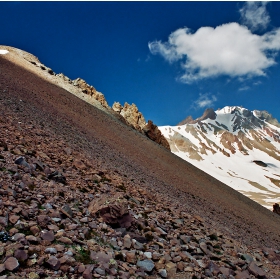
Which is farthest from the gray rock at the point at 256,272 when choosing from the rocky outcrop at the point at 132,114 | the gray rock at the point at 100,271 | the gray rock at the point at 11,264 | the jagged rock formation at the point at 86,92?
the rocky outcrop at the point at 132,114

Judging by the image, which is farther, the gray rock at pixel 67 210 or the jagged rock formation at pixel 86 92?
the jagged rock formation at pixel 86 92

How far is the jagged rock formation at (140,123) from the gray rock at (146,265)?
205 ft

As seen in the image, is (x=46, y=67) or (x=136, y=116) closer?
(x=46, y=67)

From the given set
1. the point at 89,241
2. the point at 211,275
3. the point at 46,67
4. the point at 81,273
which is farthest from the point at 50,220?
the point at 46,67

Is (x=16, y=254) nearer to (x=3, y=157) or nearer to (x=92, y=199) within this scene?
(x=92, y=199)

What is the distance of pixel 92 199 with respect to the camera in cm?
894

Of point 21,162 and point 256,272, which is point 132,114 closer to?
point 21,162

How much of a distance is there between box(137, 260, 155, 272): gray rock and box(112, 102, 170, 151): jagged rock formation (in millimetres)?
62409

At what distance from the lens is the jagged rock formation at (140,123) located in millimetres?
71225

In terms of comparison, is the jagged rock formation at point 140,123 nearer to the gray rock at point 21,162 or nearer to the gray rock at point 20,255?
the gray rock at point 21,162

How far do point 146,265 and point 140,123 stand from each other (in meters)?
72.0

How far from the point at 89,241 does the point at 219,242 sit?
6.75 m

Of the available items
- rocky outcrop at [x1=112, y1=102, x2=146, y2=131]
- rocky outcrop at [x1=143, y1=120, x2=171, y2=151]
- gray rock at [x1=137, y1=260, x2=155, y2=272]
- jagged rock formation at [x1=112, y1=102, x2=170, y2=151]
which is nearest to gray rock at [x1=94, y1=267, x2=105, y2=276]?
gray rock at [x1=137, y1=260, x2=155, y2=272]

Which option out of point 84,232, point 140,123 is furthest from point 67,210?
point 140,123
